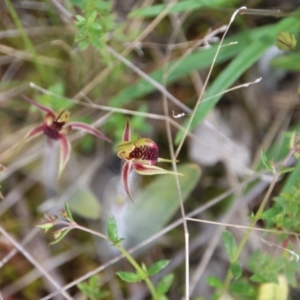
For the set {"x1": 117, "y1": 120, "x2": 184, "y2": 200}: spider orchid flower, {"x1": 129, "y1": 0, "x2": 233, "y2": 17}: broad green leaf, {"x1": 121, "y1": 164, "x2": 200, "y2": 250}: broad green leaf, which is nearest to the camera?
{"x1": 117, "y1": 120, "x2": 184, "y2": 200}: spider orchid flower

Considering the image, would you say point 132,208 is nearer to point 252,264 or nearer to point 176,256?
point 176,256

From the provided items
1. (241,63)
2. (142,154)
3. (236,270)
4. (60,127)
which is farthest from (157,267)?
(241,63)

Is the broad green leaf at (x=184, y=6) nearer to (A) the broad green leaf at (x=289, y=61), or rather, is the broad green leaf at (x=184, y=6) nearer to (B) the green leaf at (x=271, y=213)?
(A) the broad green leaf at (x=289, y=61)

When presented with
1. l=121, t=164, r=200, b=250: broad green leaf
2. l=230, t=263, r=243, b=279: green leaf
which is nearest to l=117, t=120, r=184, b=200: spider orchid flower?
l=230, t=263, r=243, b=279: green leaf

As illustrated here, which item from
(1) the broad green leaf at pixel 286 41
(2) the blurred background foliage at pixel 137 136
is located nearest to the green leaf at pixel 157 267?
(2) the blurred background foliage at pixel 137 136

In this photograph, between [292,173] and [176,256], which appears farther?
[176,256]

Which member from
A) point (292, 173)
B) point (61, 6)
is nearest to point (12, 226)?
point (61, 6)

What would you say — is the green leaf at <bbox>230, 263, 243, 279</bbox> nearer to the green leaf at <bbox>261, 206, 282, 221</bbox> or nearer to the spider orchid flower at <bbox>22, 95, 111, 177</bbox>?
the green leaf at <bbox>261, 206, 282, 221</bbox>
